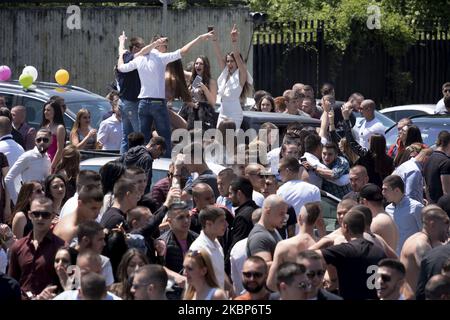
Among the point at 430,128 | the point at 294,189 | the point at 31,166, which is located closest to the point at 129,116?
the point at 31,166

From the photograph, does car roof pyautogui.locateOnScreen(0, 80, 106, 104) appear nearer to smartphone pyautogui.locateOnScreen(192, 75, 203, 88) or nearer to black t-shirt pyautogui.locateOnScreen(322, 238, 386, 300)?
smartphone pyautogui.locateOnScreen(192, 75, 203, 88)

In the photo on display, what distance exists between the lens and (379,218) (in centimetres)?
1038

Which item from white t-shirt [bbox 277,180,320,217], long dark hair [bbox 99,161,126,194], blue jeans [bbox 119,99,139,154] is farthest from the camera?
blue jeans [bbox 119,99,139,154]

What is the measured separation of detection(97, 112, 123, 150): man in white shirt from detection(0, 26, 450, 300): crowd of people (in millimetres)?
15

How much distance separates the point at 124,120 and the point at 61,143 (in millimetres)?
1267

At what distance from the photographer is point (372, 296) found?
30.5 feet

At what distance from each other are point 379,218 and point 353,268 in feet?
4.09

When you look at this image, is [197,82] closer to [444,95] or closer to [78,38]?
[444,95]

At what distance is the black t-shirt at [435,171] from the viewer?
12.8 m

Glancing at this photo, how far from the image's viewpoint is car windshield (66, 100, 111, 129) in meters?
16.6

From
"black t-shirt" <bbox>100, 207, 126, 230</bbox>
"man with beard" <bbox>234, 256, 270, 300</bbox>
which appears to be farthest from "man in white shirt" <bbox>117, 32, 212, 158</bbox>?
"man with beard" <bbox>234, 256, 270, 300</bbox>

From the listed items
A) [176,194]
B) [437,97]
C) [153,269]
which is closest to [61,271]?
[153,269]

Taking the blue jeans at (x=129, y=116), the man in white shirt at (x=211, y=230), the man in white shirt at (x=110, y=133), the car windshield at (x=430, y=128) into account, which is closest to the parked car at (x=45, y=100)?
the man in white shirt at (x=110, y=133)

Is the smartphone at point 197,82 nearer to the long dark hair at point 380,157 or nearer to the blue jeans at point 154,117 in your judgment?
the blue jeans at point 154,117
